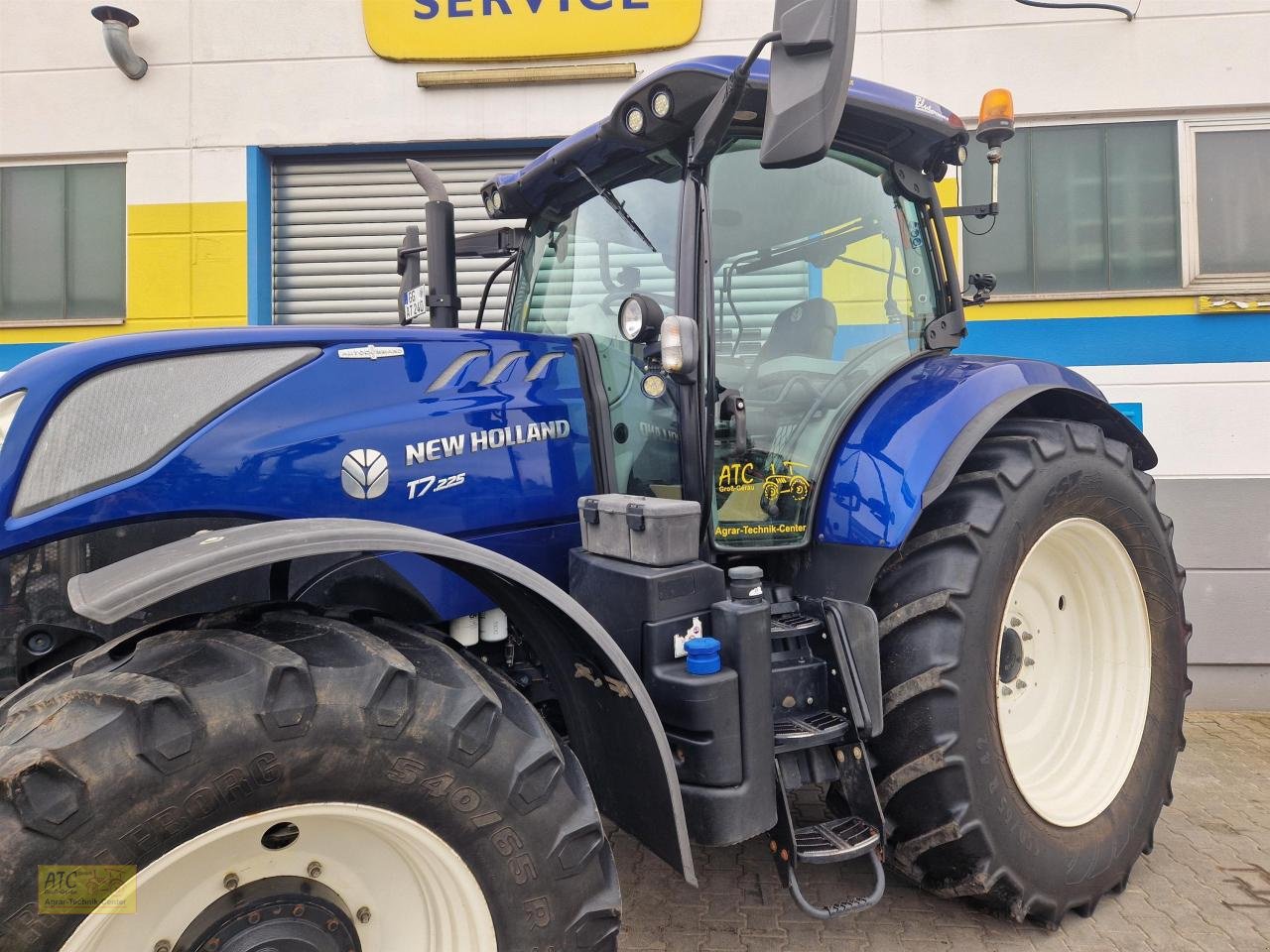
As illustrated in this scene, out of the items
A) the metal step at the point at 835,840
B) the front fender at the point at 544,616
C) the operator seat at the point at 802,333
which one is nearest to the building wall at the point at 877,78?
the operator seat at the point at 802,333

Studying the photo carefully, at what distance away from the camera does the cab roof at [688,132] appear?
7.00 ft

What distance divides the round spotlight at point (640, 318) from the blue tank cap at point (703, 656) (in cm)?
80

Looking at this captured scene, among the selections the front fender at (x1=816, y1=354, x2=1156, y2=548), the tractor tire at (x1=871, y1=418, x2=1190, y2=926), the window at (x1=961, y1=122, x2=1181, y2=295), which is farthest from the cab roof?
the window at (x1=961, y1=122, x2=1181, y2=295)

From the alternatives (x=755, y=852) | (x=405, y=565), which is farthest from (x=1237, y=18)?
(x=405, y=565)

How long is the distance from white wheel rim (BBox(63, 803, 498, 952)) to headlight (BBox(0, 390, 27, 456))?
92 cm

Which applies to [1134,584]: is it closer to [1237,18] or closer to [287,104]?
[1237,18]

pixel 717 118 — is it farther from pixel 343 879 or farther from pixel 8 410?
pixel 343 879

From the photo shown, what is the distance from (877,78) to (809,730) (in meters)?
4.36

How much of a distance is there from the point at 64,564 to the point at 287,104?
15.3 feet

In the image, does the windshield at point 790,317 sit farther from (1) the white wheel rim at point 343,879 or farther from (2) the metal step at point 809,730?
(1) the white wheel rim at point 343,879

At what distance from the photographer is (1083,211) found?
4957mm

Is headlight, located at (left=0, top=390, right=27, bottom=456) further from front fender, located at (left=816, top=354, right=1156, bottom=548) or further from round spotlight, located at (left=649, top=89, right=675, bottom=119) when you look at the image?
front fender, located at (left=816, top=354, right=1156, bottom=548)

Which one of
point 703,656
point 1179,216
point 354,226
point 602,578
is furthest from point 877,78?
point 703,656

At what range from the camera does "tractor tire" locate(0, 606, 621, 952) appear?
125cm
